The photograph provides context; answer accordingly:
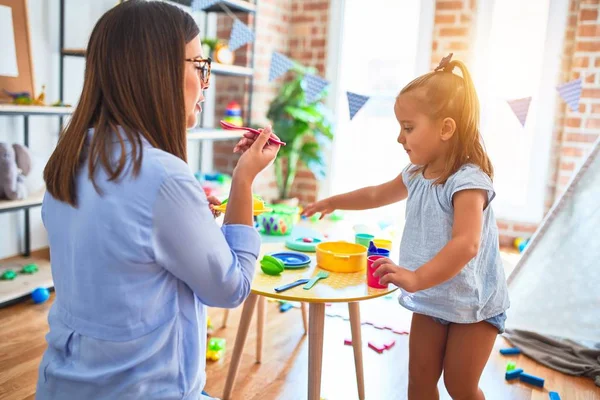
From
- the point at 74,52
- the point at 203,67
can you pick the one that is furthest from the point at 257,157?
the point at 74,52

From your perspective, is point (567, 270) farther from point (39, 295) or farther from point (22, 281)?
point (22, 281)

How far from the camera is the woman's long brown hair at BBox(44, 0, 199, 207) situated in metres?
0.88

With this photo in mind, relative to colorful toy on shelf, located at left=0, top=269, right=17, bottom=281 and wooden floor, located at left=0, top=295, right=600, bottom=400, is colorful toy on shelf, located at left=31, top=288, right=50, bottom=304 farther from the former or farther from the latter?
colorful toy on shelf, located at left=0, top=269, right=17, bottom=281

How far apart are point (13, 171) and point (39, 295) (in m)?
0.60

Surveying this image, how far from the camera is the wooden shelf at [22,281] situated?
2572 millimetres

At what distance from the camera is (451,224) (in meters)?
1.39

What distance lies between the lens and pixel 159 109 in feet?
2.94

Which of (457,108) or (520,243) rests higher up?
(457,108)

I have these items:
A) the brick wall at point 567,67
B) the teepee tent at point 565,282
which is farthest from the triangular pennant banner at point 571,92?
the teepee tent at point 565,282

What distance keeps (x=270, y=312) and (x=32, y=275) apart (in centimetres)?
122

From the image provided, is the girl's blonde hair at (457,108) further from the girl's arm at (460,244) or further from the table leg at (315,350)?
the table leg at (315,350)

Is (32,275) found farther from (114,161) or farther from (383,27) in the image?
(383,27)

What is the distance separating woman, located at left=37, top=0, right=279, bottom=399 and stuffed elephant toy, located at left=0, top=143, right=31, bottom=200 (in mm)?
1905

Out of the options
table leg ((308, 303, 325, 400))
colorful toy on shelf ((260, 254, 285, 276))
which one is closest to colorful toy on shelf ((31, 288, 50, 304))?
colorful toy on shelf ((260, 254, 285, 276))
